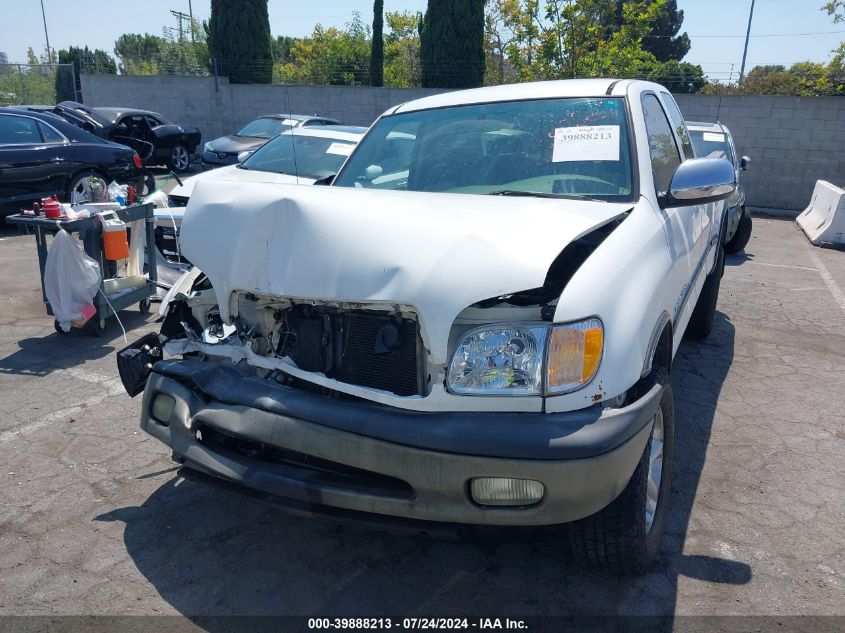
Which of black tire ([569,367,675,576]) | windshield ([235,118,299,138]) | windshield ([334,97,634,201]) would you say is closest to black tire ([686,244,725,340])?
windshield ([334,97,634,201])

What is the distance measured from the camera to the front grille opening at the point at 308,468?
2449 millimetres

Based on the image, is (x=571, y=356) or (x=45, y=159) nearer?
(x=571, y=356)

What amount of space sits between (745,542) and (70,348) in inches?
189

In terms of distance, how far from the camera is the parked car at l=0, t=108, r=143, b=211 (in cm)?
961

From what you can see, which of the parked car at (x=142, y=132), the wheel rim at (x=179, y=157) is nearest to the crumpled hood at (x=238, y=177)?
the parked car at (x=142, y=132)

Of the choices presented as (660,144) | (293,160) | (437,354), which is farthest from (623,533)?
(293,160)

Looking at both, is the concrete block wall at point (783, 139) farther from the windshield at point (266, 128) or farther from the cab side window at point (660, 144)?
the cab side window at point (660, 144)

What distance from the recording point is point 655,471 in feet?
9.74

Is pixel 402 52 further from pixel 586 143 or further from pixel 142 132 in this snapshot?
pixel 586 143

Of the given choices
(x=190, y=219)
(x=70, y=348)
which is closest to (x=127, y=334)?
(x=70, y=348)

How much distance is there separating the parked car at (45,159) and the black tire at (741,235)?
8.80 m

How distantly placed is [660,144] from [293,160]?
5.47 metres

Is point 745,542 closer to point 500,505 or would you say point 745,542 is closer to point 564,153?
point 500,505

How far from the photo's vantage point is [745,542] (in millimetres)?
3084
